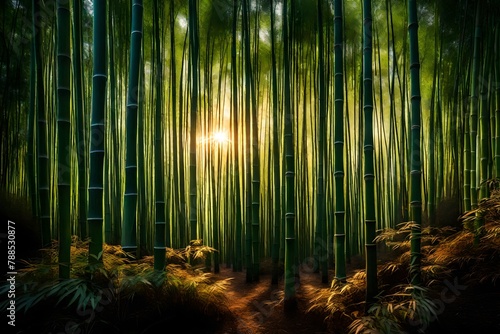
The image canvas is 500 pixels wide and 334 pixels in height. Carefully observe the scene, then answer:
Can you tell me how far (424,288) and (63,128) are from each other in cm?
254

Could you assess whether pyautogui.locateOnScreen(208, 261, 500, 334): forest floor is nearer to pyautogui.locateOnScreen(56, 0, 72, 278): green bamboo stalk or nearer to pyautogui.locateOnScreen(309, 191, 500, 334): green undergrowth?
pyautogui.locateOnScreen(309, 191, 500, 334): green undergrowth

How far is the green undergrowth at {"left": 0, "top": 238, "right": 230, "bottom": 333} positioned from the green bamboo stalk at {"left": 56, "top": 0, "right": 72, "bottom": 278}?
16 cm

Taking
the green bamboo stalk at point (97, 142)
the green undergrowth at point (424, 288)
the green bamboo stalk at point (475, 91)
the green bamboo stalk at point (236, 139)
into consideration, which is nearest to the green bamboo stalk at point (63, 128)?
the green bamboo stalk at point (97, 142)

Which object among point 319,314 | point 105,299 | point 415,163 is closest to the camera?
point 105,299

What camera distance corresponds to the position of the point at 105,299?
1.98m

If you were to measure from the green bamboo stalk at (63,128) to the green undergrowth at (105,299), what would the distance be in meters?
0.16

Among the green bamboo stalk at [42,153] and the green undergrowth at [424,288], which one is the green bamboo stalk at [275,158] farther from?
the green bamboo stalk at [42,153]

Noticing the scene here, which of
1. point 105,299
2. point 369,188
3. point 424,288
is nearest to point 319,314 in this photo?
point 424,288

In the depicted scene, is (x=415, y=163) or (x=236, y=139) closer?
(x=415, y=163)

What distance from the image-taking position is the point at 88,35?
184 inches

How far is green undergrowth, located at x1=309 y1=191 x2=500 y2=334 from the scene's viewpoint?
198cm

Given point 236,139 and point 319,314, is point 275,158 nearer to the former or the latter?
point 236,139

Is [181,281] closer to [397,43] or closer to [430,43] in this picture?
[397,43]

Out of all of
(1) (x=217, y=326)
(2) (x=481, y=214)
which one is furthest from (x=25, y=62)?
(2) (x=481, y=214)
